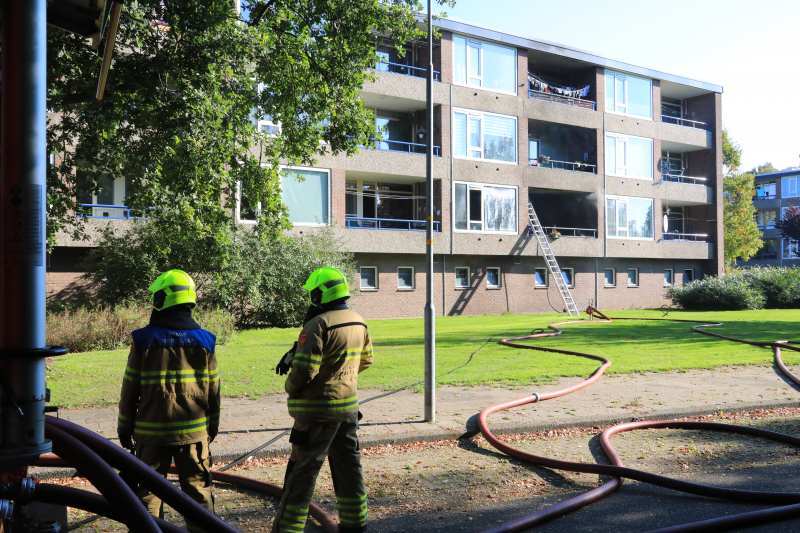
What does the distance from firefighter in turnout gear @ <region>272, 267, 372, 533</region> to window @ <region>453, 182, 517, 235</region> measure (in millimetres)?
22324

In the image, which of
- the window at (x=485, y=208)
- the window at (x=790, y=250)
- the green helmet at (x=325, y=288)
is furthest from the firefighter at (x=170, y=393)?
the window at (x=790, y=250)

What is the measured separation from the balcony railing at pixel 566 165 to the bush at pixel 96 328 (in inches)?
768

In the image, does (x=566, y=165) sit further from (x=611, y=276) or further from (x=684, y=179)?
(x=684, y=179)

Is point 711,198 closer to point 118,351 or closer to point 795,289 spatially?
point 795,289

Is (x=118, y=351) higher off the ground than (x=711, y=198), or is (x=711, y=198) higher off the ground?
(x=711, y=198)

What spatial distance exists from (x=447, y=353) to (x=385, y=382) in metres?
3.61

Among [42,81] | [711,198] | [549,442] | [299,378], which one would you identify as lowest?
[549,442]

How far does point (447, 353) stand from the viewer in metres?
12.9

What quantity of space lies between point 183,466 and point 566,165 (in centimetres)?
3013

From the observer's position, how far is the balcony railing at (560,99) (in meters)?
29.3

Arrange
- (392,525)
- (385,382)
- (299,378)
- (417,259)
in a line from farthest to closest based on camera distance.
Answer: (417,259) → (385,382) → (392,525) → (299,378)

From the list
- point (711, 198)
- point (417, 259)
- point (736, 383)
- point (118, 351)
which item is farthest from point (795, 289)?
point (118, 351)

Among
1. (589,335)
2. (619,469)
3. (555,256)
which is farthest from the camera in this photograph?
(555,256)

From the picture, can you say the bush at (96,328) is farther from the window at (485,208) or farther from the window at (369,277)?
the window at (485,208)
